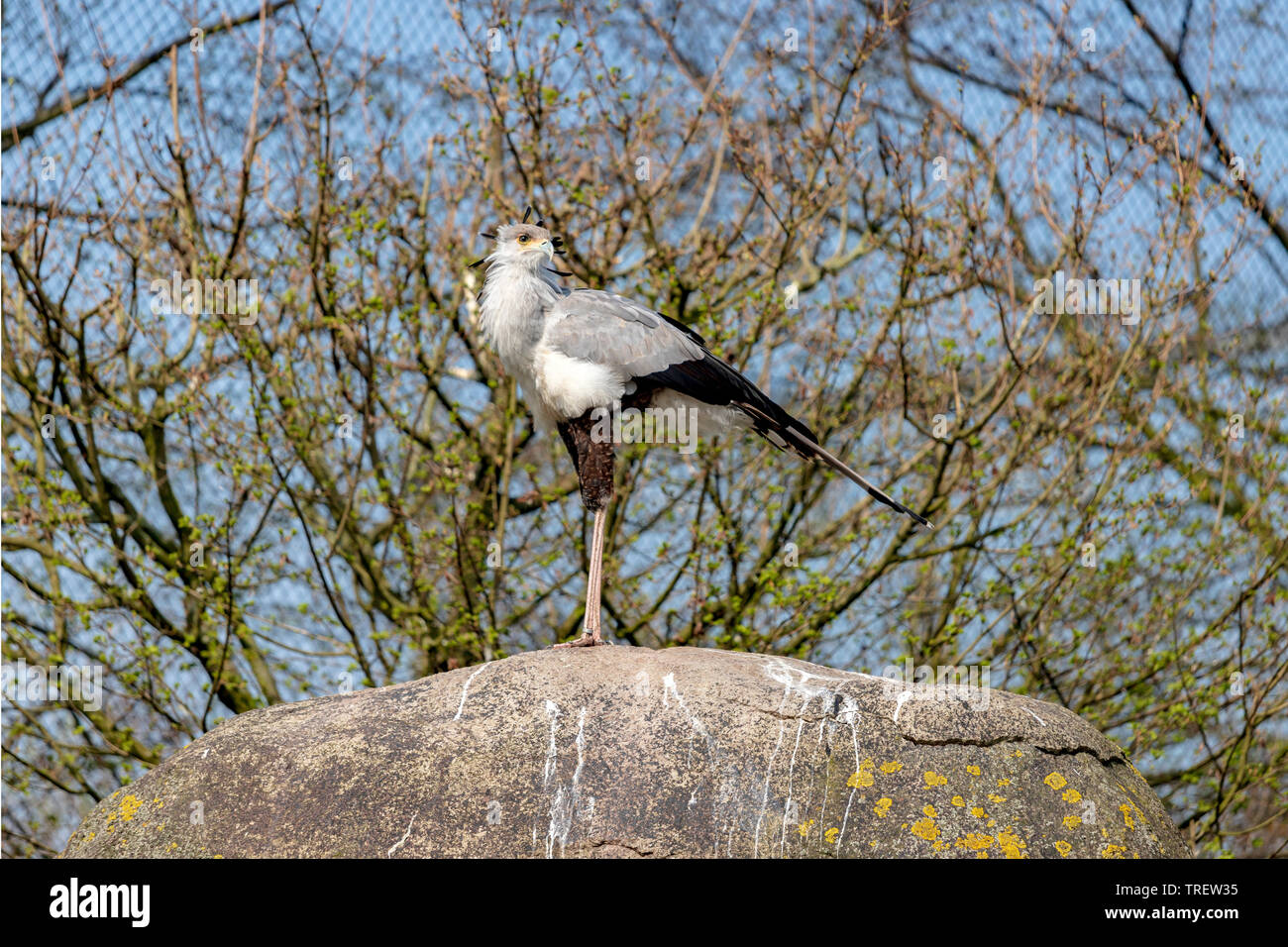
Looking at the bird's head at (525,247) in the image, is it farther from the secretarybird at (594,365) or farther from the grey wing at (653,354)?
the grey wing at (653,354)

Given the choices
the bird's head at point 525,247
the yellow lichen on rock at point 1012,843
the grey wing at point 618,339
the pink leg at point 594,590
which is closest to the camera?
the yellow lichen on rock at point 1012,843

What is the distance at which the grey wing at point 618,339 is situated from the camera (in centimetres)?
648

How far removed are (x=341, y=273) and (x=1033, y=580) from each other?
17.1ft

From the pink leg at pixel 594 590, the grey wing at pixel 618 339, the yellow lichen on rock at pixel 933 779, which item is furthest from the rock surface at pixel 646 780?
the grey wing at pixel 618 339

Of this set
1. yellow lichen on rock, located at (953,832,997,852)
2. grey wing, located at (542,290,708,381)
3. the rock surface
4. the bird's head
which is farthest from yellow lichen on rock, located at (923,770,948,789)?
the bird's head

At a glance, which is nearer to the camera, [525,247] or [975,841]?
[975,841]

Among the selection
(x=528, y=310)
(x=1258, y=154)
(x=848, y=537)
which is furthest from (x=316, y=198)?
(x=1258, y=154)

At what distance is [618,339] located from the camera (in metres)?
6.48

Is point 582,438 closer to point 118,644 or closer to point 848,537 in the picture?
point 848,537

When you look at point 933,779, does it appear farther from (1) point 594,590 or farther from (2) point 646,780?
(1) point 594,590

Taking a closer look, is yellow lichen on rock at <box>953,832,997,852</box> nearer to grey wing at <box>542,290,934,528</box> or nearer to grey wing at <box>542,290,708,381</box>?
grey wing at <box>542,290,934,528</box>

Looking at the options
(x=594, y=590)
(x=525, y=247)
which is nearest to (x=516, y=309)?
(x=525, y=247)

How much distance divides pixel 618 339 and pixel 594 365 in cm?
16

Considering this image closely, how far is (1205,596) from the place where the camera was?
32.4 ft
